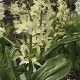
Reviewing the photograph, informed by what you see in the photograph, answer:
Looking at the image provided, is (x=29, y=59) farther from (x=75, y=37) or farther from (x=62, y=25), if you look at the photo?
(x=62, y=25)

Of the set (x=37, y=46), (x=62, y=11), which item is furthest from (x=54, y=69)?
(x=62, y=11)

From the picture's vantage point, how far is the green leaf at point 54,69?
0.97m

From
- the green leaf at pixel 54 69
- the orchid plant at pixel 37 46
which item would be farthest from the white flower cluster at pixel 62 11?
the green leaf at pixel 54 69

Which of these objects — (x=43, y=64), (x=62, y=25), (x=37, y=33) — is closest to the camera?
(x=37, y=33)

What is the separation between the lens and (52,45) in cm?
105

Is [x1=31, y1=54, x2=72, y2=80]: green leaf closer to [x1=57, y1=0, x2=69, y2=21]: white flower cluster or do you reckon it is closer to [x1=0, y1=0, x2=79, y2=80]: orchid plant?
[x1=0, y1=0, x2=79, y2=80]: orchid plant

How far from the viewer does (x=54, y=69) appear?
0.99 metres

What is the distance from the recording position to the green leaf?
0.97 metres

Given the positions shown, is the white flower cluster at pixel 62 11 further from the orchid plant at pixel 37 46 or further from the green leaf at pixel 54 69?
the green leaf at pixel 54 69

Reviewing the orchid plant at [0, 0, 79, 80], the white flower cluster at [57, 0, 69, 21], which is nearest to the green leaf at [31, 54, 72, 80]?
the orchid plant at [0, 0, 79, 80]

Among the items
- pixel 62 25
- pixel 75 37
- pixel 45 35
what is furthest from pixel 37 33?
pixel 62 25

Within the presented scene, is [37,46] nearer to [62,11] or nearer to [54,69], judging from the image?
[54,69]

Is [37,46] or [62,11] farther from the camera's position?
[62,11]

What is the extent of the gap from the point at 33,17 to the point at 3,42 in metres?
0.22
